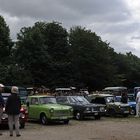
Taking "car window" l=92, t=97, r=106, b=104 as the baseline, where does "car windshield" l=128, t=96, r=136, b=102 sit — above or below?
above

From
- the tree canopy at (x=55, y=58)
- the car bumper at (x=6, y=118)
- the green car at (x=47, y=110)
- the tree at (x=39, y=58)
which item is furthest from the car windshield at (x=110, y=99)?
the tree at (x=39, y=58)

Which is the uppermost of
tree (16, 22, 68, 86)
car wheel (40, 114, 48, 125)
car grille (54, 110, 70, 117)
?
tree (16, 22, 68, 86)

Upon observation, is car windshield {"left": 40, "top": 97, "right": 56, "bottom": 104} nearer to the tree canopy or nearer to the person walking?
the person walking

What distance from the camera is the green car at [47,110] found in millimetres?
25172

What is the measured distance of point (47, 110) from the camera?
25297 mm

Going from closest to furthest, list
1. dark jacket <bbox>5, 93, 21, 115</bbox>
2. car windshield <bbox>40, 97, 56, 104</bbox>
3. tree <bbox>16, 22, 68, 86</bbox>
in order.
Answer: dark jacket <bbox>5, 93, 21, 115</bbox> → car windshield <bbox>40, 97, 56, 104</bbox> → tree <bbox>16, 22, 68, 86</bbox>

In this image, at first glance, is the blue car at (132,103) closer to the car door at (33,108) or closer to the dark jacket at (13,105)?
the car door at (33,108)

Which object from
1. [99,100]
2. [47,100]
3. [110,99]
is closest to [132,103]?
[110,99]

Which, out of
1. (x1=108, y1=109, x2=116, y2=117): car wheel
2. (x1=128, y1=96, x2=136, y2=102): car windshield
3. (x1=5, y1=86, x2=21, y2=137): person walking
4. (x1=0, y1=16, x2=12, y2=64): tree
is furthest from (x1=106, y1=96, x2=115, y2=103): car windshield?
(x1=0, y1=16, x2=12, y2=64): tree

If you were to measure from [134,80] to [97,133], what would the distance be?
304 feet

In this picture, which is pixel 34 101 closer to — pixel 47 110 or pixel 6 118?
pixel 47 110

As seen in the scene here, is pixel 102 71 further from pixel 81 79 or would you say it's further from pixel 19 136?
pixel 19 136

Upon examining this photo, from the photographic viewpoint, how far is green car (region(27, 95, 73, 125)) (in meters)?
25.2

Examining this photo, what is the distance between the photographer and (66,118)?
83.8ft
